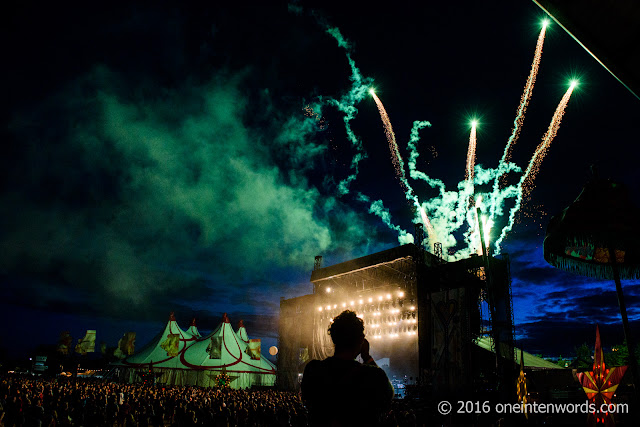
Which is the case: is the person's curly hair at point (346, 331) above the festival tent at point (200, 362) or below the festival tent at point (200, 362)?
above

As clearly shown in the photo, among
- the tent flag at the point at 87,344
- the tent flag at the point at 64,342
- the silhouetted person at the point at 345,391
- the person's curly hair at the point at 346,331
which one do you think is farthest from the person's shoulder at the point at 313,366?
the tent flag at the point at 64,342

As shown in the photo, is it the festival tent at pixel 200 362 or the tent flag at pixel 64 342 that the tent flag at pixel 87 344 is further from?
the festival tent at pixel 200 362

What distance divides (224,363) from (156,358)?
229 inches

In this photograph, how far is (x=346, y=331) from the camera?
76.7 inches

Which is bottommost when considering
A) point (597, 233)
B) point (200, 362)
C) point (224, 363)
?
point (224, 363)

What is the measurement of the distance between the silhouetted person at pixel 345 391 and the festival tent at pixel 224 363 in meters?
29.3

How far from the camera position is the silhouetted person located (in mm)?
1661

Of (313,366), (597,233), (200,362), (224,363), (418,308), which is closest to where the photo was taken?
(313,366)

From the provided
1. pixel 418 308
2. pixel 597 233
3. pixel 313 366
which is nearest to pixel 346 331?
pixel 313 366

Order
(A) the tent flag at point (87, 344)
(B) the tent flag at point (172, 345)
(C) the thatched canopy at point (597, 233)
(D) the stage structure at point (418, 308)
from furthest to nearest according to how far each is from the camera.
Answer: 1. (B) the tent flag at point (172, 345)
2. (A) the tent flag at point (87, 344)
3. (D) the stage structure at point (418, 308)
4. (C) the thatched canopy at point (597, 233)

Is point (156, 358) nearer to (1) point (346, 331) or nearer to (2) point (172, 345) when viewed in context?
(2) point (172, 345)

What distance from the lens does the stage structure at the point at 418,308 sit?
16.5 metres

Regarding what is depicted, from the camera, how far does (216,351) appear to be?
28734mm

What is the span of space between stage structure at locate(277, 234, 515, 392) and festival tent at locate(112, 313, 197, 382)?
8.90m
